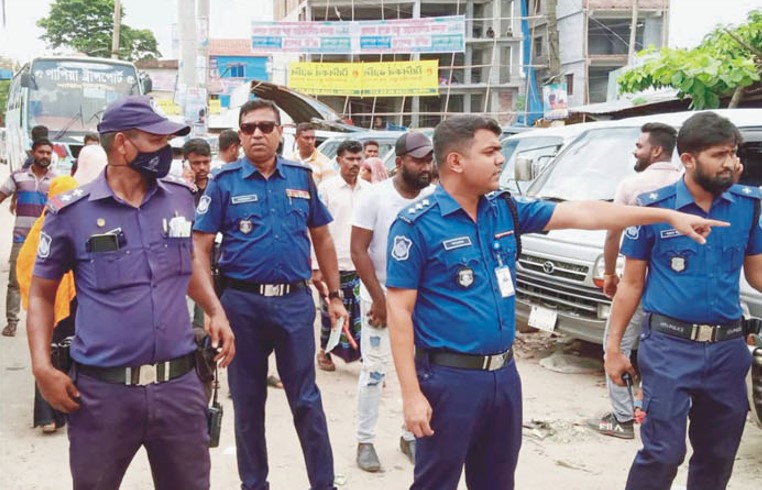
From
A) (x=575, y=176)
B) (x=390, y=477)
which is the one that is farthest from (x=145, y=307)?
(x=575, y=176)

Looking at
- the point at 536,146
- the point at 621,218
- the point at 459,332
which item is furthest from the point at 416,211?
the point at 536,146

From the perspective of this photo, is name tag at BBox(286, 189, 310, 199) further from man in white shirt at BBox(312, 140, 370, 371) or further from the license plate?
the license plate

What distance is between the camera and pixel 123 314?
9.59 feet

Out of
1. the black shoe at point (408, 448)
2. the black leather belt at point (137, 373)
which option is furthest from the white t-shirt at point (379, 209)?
the black leather belt at point (137, 373)

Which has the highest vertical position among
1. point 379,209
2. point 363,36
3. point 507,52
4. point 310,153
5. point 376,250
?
point 507,52

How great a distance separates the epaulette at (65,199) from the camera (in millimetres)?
2914

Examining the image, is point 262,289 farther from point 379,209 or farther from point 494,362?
point 494,362

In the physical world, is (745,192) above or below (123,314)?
above

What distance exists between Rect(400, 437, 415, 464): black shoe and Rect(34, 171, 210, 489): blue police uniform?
2159 mm

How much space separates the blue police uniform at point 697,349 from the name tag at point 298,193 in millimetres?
1732

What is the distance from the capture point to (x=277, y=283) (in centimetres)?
413

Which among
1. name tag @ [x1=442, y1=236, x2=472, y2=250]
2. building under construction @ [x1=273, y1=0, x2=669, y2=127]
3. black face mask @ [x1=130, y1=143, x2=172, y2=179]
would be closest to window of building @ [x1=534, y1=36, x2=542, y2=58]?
building under construction @ [x1=273, y1=0, x2=669, y2=127]

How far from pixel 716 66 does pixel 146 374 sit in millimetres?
8977

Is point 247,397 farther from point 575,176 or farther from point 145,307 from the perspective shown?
point 575,176
